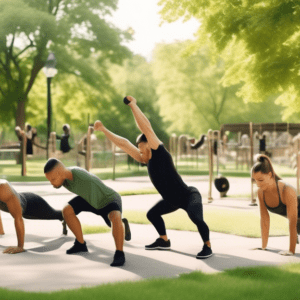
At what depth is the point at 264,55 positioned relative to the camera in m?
13.5

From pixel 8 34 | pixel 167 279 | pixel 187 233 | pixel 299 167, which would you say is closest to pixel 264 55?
pixel 299 167

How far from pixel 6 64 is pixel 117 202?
2867 centimetres

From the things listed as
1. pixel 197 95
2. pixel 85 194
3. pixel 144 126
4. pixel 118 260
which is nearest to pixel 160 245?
pixel 118 260

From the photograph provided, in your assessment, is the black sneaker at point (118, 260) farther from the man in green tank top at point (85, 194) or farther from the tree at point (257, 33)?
the tree at point (257, 33)

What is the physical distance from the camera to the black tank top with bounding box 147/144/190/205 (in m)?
6.09

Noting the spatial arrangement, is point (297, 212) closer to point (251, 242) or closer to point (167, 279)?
point (251, 242)

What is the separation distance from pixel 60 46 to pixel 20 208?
26633mm

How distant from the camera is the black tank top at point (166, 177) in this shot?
609 cm

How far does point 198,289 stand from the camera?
4.74m

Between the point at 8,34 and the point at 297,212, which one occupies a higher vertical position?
the point at 8,34

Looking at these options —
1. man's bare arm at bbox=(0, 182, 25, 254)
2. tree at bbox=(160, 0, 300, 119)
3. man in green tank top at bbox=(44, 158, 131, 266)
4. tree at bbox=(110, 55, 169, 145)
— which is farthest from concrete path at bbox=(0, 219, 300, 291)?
tree at bbox=(110, 55, 169, 145)

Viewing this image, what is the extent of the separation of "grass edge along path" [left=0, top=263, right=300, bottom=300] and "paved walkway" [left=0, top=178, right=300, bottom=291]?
241mm

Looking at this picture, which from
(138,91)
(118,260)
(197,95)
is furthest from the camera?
(197,95)

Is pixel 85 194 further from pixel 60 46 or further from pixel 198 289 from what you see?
pixel 60 46
